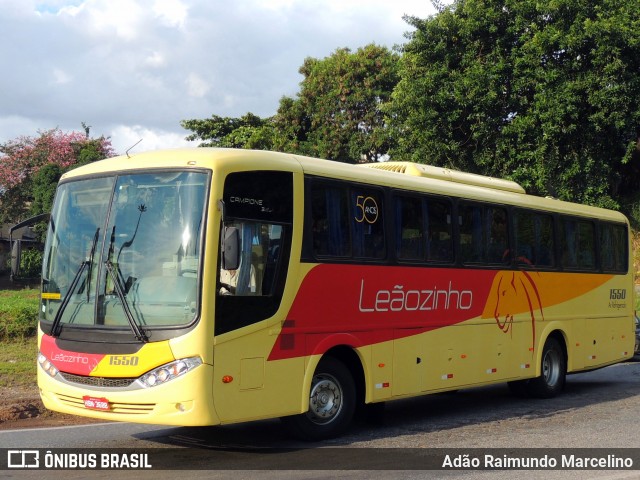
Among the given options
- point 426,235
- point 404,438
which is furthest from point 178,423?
point 426,235

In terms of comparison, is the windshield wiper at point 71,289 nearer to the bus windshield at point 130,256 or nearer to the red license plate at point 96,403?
the bus windshield at point 130,256

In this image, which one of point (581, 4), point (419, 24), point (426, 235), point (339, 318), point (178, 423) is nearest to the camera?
point (178, 423)

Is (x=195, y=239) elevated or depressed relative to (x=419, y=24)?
depressed

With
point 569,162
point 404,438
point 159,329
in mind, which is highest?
point 569,162

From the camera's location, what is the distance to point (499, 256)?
1287cm

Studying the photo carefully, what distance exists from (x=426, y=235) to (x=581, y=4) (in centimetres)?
1398

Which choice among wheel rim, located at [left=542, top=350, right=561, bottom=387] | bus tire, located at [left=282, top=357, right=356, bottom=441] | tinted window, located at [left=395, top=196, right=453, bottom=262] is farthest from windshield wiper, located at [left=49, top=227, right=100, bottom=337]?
wheel rim, located at [left=542, top=350, right=561, bottom=387]

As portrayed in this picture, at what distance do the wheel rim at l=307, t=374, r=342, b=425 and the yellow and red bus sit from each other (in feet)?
0.06

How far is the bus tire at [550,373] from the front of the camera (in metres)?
14.0

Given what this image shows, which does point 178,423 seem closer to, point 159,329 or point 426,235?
point 159,329

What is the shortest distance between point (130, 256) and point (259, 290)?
1377 mm

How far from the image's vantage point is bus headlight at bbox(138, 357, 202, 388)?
821 cm

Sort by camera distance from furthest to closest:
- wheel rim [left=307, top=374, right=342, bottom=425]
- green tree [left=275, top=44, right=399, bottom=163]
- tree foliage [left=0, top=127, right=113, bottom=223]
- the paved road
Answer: tree foliage [left=0, top=127, right=113, bottom=223] < green tree [left=275, top=44, right=399, bottom=163] < wheel rim [left=307, top=374, right=342, bottom=425] < the paved road

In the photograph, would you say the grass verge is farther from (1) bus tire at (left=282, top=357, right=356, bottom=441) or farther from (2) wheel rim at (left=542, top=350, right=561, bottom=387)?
(2) wheel rim at (left=542, top=350, right=561, bottom=387)
